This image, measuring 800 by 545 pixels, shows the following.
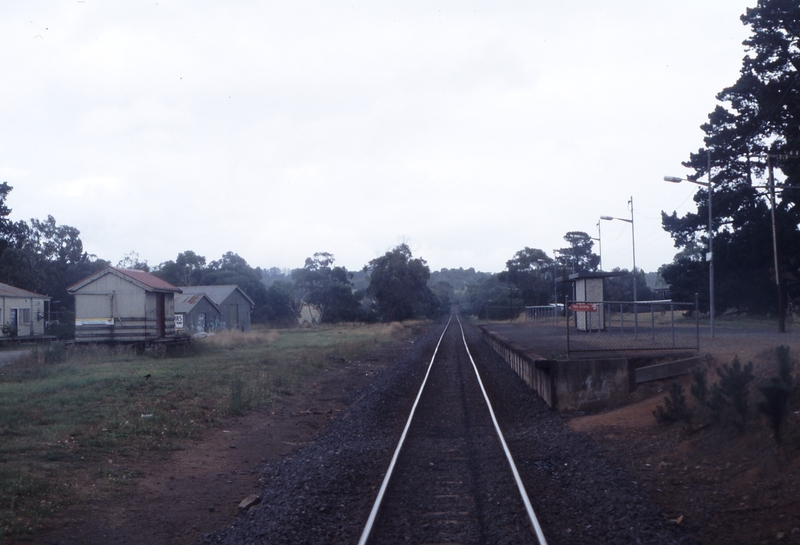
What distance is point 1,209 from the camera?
47.6m

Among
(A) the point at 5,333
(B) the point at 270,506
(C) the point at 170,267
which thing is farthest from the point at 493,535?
(C) the point at 170,267

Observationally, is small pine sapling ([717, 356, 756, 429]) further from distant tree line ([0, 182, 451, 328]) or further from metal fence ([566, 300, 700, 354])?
distant tree line ([0, 182, 451, 328])

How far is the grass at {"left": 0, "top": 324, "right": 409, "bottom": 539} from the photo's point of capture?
7.52m

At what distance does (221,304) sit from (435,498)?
160ft

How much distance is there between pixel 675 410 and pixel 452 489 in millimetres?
4164

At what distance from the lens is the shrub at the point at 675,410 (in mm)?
9391

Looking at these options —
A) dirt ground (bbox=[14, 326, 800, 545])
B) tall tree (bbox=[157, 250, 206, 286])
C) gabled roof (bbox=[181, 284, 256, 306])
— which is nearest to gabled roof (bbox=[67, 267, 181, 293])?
dirt ground (bbox=[14, 326, 800, 545])

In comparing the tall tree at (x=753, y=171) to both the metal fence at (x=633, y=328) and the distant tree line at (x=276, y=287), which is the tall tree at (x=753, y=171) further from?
the distant tree line at (x=276, y=287)

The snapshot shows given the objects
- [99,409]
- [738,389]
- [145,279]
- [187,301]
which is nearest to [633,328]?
[738,389]

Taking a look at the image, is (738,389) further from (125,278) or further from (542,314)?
(542,314)

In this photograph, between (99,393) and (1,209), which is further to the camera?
(1,209)

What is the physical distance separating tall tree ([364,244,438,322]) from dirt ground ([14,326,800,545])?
57.7m

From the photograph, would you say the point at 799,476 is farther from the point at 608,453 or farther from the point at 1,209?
the point at 1,209

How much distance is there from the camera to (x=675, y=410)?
9.58m
